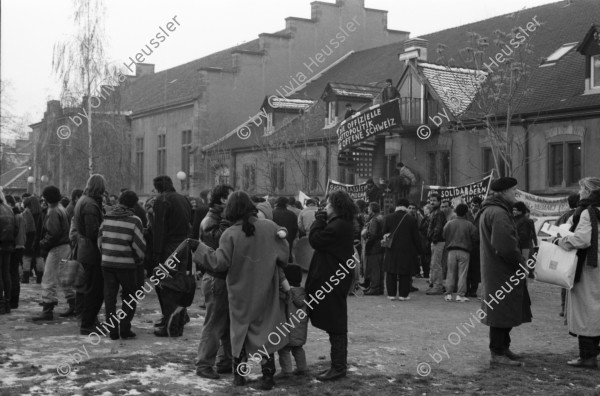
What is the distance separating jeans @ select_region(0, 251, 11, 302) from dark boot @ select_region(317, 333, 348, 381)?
6491 millimetres

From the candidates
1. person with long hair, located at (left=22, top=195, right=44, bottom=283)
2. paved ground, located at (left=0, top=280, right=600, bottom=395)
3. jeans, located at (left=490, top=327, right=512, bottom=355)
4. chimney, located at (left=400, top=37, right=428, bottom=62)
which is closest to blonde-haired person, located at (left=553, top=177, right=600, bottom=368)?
paved ground, located at (left=0, top=280, right=600, bottom=395)

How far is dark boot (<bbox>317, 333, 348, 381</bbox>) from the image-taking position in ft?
26.4

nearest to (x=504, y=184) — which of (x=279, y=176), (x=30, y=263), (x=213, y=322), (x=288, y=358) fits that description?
(x=288, y=358)

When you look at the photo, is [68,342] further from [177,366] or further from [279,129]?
[279,129]

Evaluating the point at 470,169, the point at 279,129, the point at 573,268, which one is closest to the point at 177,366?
the point at 573,268

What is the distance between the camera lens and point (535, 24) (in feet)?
101

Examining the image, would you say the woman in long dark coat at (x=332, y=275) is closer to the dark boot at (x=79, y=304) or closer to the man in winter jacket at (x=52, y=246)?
the dark boot at (x=79, y=304)

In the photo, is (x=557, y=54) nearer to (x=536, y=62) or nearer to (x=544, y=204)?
(x=536, y=62)

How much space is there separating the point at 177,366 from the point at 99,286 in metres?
2.69

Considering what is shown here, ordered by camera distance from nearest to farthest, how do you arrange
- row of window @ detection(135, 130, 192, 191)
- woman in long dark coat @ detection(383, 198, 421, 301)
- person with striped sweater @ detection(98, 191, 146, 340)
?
person with striped sweater @ detection(98, 191, 146, 340)
woman in long dark coat @ detection(383, 198, 421, 301)
row of window @ detection(135, 130, 192, 191)

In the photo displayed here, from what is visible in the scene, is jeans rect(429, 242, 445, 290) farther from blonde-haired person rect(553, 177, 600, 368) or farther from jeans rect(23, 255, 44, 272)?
jeans rect(23, 255, 44, 272)

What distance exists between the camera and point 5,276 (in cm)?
1248

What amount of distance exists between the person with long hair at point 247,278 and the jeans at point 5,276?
19.2 feet

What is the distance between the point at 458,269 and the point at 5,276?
8381mm
